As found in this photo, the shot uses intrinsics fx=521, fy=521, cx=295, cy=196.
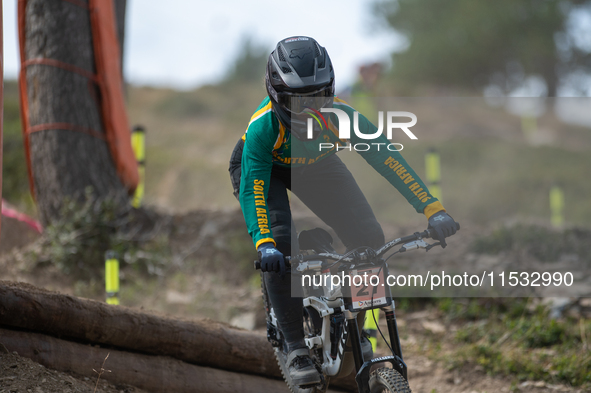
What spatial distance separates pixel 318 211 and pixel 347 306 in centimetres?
79

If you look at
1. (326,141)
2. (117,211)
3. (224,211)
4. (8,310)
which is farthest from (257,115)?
(224,211)

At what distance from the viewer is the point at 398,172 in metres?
3.16

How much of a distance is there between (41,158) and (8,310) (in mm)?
3812

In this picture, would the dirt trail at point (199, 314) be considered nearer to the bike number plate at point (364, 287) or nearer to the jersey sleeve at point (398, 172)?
the bike number plate at point (364, 287)

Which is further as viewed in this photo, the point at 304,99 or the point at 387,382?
the point at 304,99

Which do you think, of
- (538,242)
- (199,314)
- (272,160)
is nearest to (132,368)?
(272,160)

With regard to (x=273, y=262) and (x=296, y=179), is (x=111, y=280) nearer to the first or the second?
(x=296, y=179)

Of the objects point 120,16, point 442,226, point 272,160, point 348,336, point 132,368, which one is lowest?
point 132,368

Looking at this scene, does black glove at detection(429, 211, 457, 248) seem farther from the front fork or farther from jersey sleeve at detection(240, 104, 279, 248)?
jersey sleeve at detection(240, 104, 279, 248)

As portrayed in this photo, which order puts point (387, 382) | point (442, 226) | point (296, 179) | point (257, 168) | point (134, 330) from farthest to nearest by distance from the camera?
point (134, 330) < point (296, 179) < point (257, 168) < point (442, 226) < point (387, 382)

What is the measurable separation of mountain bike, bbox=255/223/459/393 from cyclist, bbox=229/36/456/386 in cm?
9

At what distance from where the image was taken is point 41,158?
6.52 m

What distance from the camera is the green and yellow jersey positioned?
308cm

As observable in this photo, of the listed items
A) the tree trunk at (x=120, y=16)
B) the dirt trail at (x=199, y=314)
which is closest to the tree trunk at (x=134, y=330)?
the dirt trail at (x=199, y=314)
